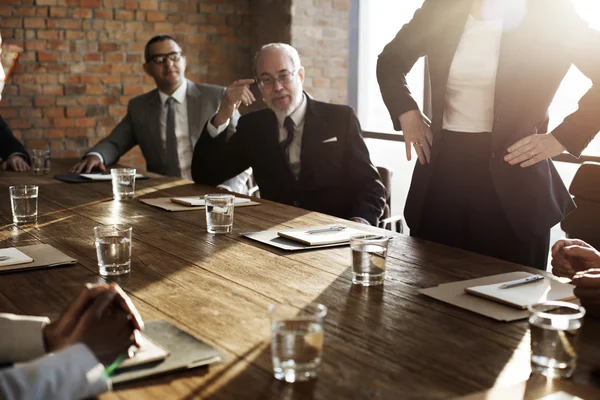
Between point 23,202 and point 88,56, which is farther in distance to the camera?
point 88,56

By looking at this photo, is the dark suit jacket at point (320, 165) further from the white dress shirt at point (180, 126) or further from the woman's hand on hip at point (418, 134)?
the white dress shirt at point (180, 126)

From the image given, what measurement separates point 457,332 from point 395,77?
1.54 meters

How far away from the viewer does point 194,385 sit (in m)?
1.09

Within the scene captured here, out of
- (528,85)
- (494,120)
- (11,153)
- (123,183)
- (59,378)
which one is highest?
(528,85)

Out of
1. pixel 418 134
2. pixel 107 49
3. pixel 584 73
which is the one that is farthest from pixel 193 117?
pixel 584 73

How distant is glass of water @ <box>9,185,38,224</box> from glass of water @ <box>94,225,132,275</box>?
30.4 inches

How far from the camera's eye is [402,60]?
8.90 ft

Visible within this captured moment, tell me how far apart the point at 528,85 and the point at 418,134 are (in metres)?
0.40

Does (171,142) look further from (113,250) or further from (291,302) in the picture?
(291,302)

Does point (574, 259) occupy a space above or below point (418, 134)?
below

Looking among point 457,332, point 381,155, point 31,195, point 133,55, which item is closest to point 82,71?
point 133,55

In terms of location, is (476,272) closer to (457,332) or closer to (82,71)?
(457,332)

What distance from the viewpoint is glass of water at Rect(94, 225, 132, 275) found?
1.73 metres

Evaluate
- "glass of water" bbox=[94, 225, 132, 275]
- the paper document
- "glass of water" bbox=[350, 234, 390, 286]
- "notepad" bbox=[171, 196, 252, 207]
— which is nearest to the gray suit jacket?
the paper document
